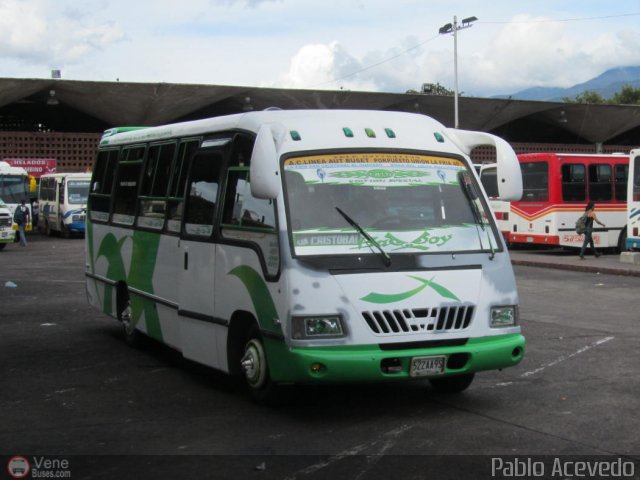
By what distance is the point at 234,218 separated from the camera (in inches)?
326

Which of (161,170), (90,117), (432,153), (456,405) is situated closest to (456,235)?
(432,153)

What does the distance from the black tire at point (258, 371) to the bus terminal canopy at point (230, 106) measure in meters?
40.3

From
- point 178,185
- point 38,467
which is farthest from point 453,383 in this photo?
point 38,467

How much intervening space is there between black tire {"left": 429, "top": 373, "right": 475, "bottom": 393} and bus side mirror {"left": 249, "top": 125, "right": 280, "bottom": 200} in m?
2.22

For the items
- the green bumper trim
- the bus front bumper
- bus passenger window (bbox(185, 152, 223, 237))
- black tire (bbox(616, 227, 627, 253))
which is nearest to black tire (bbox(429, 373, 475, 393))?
the green bumper trim

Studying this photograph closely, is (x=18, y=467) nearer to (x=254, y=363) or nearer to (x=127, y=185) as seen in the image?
(x=254, y=363)

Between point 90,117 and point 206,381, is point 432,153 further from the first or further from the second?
point 90,117

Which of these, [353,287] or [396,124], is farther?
[396,124]

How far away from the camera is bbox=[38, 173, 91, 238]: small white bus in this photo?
40125 mm

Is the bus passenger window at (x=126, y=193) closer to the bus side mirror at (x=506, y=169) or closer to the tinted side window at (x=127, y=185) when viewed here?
the tinted side window at (x=127, y=185)

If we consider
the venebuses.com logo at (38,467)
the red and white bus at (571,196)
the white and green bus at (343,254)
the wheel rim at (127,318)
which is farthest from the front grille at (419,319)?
the red and white bus at (571,196)

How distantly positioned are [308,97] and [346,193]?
4486cm

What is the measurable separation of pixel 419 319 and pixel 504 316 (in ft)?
2.64

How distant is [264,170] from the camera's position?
7348mm
